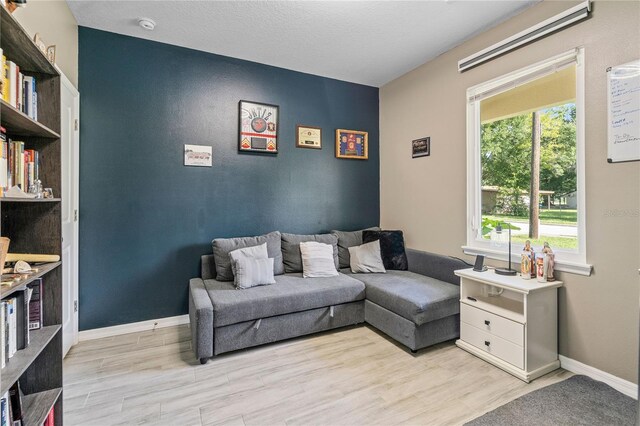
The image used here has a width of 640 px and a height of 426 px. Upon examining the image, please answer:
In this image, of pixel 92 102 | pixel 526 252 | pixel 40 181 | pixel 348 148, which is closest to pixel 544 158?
pixel 526 252

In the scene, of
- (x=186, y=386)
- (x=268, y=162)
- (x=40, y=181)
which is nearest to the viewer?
(x=40, y=181)

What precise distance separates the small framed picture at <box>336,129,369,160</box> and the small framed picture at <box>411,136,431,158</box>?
683 mm

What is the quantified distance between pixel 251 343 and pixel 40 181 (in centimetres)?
179

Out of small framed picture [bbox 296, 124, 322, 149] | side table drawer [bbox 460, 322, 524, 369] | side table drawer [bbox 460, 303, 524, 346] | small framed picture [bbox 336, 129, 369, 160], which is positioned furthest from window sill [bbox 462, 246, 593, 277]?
small framed picture [bbox 296, 124, 322, 149]

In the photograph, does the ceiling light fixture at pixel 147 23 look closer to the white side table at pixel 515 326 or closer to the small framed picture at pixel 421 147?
the small framed picture at pixel 421 147

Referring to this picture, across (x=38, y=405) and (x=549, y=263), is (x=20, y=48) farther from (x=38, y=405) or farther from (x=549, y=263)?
(x=549, y=263)

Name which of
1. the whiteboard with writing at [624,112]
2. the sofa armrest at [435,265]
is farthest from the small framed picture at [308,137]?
the whiteboard with writing at [624,112]

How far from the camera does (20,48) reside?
1.28 metres

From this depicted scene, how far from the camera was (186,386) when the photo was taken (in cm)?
202

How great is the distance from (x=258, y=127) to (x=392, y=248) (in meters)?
2.08

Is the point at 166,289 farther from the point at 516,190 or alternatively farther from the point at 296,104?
the point at 516,190

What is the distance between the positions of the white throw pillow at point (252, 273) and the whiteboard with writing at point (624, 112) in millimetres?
2740

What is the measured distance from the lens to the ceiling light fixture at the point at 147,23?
8.56ft

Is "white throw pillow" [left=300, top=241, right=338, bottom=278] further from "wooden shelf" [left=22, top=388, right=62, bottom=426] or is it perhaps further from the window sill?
"wooden shelf" [left=22, top=388, right=62, bottom=426]
